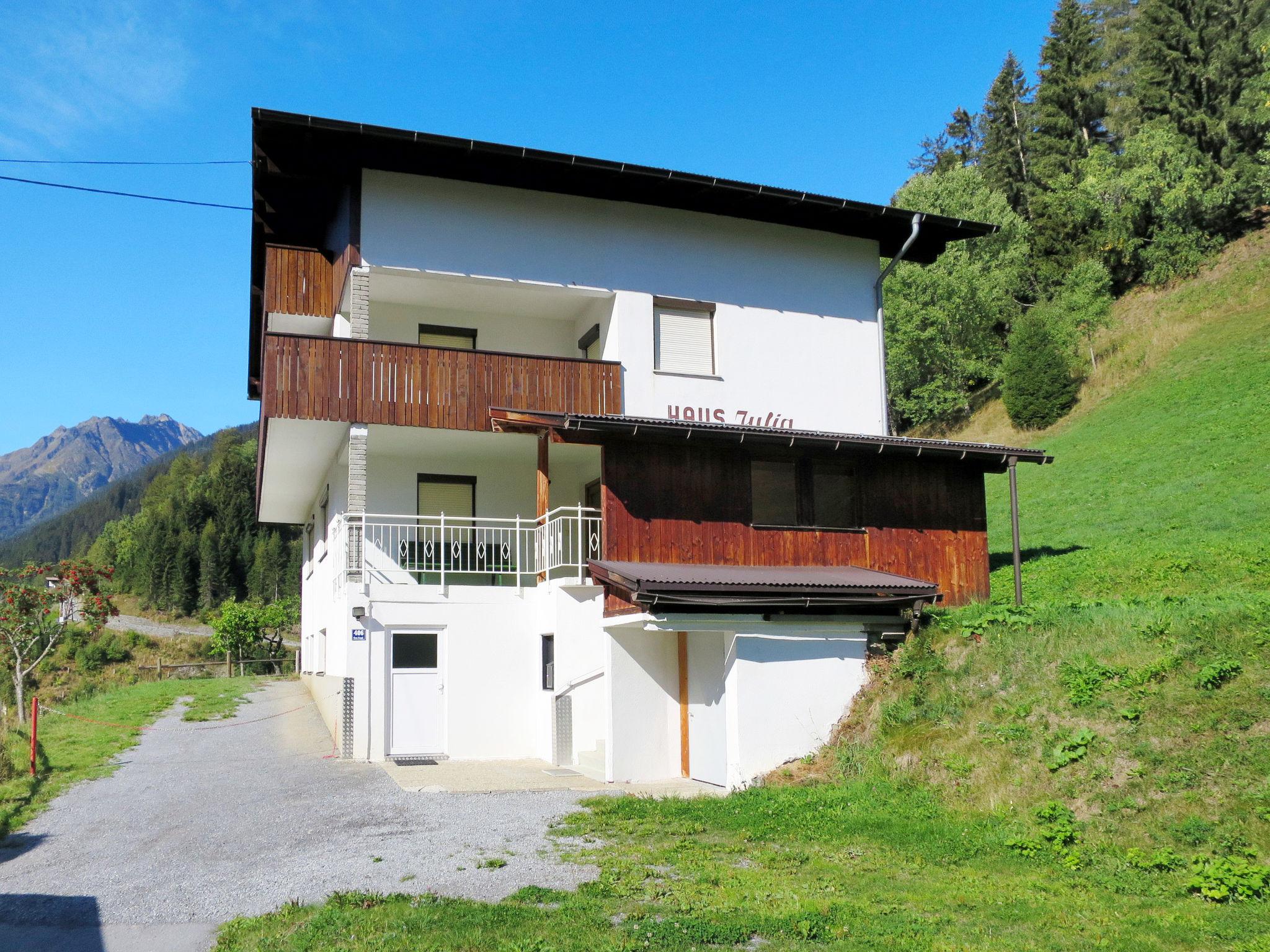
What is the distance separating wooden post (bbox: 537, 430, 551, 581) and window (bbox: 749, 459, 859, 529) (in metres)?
3.44

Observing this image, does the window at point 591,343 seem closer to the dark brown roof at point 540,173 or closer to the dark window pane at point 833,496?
the dark brown roof at point 540,173

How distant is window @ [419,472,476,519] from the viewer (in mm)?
20109

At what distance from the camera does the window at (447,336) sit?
20.4 meters

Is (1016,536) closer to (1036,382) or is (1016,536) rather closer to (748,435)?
(748,435)

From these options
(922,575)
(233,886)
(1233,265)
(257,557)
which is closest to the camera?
(233,886)

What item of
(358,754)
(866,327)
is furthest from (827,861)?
(866,327)

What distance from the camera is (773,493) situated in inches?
693

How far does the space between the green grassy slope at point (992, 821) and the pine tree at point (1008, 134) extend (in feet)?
135

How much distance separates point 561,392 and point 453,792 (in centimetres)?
787

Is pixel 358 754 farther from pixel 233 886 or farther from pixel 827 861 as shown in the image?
pixel 827 861

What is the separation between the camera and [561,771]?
620 inches

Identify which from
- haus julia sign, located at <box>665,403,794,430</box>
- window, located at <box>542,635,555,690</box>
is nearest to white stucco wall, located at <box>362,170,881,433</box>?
haus julia sign, located at <box>665,403,794,430</box>

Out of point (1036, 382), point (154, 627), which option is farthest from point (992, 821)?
point (154, 627)

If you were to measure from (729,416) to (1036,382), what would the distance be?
22060 mm
